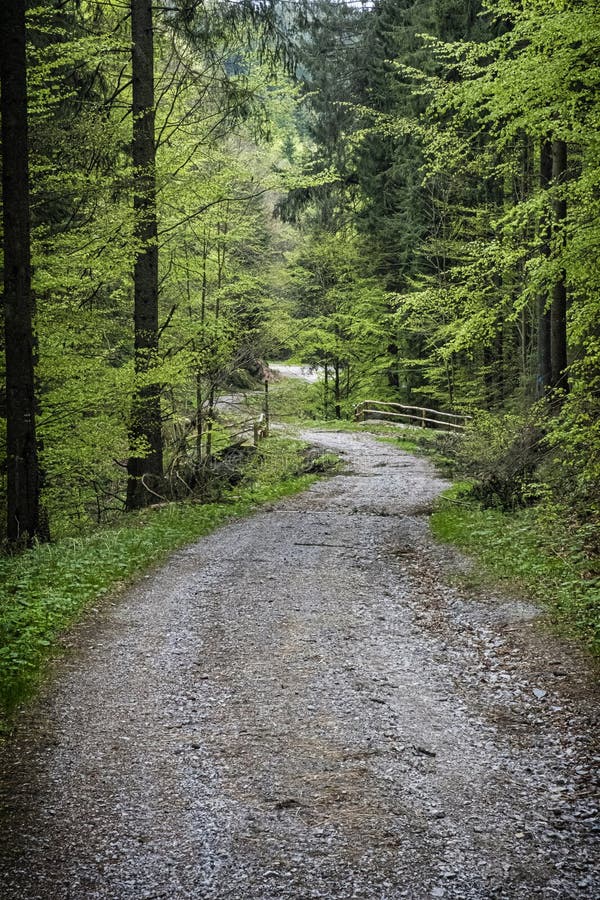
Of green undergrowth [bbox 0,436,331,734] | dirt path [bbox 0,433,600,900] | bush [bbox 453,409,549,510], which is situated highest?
bush [bbox 453,409,549,510]

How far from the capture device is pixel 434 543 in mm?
10773

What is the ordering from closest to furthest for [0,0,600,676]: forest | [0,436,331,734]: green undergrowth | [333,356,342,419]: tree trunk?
[0,436,331,734]: green undergrowth
[0,0,600,676]: forest
[333,356,342,419]: tree trunk

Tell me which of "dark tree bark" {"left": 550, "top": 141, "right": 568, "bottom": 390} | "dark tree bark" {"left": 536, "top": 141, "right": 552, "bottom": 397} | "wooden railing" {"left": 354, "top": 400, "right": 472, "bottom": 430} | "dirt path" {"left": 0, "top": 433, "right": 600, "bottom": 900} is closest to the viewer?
"dirt path" {"left": 0, "top": 433, "right": 600, "bottom": 900}

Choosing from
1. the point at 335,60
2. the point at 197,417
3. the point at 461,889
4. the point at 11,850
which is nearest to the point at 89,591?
the point at 11,850

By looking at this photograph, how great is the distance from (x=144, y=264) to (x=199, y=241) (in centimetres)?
323

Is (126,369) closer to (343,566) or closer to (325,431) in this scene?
(343,566)

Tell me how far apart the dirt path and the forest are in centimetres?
176

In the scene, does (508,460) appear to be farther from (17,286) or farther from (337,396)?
(337,396)

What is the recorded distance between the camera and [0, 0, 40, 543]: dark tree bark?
907 centimetres

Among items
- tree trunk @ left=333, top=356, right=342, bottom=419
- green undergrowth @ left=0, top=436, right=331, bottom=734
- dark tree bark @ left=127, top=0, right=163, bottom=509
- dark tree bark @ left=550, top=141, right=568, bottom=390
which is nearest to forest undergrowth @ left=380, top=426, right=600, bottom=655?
dark tree bark @ left=550, top=141, right=568, bottom=390

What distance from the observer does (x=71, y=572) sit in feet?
27.4

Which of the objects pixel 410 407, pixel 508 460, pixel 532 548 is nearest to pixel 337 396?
pixel 410 407

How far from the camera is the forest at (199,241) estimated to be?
877 centimetres

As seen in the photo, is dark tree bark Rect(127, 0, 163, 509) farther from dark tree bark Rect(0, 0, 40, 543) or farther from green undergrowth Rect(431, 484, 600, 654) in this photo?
green undergrowth Rect(431, 484, 600, 654)
